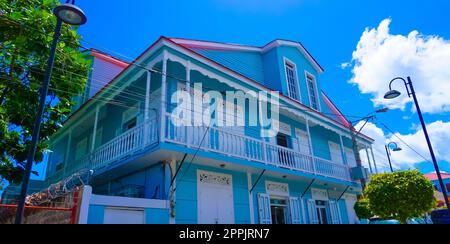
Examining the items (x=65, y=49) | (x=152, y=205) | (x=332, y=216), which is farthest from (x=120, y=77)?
(x=332, y=216)

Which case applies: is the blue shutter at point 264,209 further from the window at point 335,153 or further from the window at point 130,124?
the window at point 335,153

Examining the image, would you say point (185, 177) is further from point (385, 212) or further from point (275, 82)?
point (275, 82)

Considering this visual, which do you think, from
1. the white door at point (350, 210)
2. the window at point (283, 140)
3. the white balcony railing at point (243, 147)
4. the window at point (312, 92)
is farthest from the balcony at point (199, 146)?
the window at point (312, 92)

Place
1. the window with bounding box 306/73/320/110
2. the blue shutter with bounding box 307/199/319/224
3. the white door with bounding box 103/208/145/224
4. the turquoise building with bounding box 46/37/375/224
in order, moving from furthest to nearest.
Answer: the window with bounding box 306/73/320/110 < the blue shutter with bounding box 307/199/319/224 < the turquoise building with bounding box 46/37/375/224 < the white door with bounding box 103/208/145/224

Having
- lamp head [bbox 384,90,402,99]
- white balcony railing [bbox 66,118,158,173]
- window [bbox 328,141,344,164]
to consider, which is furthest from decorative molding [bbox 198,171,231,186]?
window [bbox 328,141,344,164]

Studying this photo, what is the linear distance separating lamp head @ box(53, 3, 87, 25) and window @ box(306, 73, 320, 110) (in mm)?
13129

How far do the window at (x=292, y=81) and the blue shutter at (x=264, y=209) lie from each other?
19.2 feet

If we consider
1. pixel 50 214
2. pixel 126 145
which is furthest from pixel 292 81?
pixel 50 214

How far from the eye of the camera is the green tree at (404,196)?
10.2 m

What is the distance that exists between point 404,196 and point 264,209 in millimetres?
4501

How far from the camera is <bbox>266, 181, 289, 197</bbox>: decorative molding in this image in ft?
39.3

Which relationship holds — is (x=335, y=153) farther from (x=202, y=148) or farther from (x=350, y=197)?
(x=202, y=148)

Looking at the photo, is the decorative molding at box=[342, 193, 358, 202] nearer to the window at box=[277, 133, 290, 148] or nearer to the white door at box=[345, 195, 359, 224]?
the white door at box=[345, 195, 359, 224]

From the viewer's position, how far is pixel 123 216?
7.66 meters
